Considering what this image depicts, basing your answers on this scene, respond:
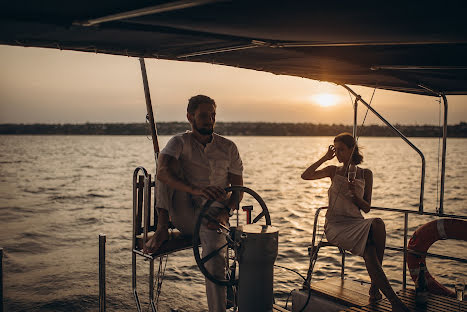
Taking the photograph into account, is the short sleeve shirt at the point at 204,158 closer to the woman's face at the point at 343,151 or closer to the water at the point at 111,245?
the woman's face at the point at 343,151

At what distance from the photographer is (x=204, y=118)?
9.77 ft

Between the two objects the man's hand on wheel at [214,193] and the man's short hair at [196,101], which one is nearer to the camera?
the man's hand on wheel at [214,193]

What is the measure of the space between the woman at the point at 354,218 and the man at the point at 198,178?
0.91 meters

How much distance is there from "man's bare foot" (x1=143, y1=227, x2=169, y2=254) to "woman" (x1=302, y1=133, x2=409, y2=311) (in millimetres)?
1374

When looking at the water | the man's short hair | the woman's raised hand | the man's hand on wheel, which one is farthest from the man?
the water

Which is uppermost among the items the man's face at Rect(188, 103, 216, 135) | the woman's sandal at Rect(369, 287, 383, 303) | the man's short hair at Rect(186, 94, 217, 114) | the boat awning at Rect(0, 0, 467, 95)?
the boat awning at Rect(0, 0, 467, 95)

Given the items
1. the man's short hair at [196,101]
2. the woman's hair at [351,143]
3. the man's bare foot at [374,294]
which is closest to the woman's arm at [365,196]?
the woman's hair at [351,143]

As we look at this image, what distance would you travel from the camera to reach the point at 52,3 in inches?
74.6

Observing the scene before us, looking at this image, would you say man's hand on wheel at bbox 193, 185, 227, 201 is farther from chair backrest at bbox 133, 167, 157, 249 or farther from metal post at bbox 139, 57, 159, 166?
metal post at bbox 139, 57, 159, 166

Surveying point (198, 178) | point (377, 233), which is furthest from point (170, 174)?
point (377, 233)

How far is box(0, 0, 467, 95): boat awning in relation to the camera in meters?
1.86

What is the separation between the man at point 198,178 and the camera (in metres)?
2.78

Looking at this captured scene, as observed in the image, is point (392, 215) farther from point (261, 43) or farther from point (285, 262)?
point (261, 43)

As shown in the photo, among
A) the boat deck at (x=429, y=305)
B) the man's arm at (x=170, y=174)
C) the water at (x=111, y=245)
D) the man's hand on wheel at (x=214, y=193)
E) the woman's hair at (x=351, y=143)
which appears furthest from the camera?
the water at (x=111, y=245)
